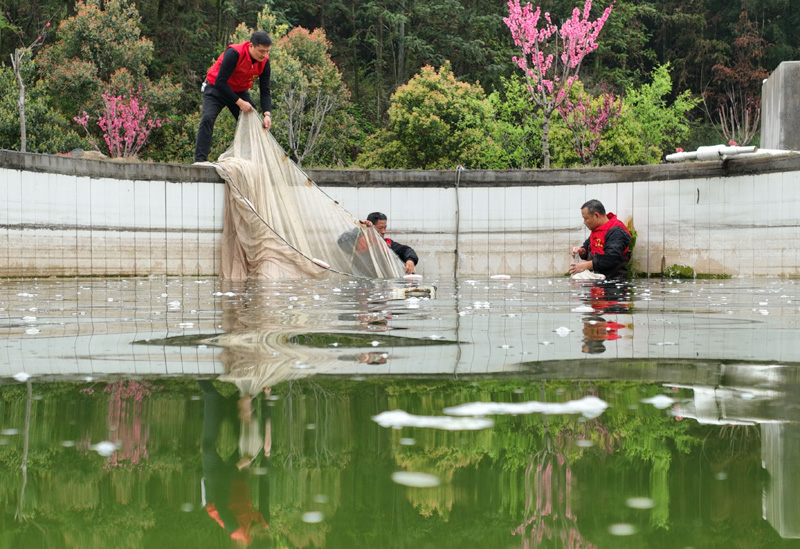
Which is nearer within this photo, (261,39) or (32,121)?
(261,39)

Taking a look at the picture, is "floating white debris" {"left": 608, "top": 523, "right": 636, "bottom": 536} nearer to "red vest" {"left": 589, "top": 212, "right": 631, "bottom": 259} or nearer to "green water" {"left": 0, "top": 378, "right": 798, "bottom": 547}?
"green water" {"left": 0, "top": 378, "right": 798, "bottom": 547}

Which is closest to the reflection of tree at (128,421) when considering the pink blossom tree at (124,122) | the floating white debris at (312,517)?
the floating white debris at (312,517)

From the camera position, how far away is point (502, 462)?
1.35m

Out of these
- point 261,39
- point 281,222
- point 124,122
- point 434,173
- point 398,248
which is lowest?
point 398,248

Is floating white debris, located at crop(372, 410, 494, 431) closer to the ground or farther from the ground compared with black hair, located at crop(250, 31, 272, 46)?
closer to the ground

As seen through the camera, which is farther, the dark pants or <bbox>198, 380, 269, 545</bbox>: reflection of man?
the dark pants

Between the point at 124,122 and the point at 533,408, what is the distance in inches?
1013

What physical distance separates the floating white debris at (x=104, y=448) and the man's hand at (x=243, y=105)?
358 inches

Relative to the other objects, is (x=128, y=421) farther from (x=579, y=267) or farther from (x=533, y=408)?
(x=579, y=267)

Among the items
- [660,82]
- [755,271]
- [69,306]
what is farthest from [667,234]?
[660,82]

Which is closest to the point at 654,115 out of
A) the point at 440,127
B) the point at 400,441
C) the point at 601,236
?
the point at 440,127

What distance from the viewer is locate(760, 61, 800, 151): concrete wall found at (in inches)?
432

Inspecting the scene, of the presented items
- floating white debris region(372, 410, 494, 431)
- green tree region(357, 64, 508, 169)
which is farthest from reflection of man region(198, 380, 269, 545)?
green tree region(357, 64, 508, 169)

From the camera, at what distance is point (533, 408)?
180cm
